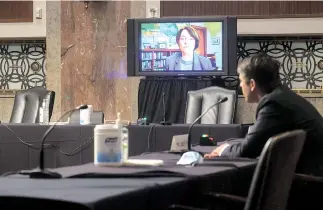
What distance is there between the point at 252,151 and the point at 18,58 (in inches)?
240

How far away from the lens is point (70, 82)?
8.12 m

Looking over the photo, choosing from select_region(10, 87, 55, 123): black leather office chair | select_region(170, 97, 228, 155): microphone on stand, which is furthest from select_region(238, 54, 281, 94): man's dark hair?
select_region(10, 87, 55, 123): black leather office chair

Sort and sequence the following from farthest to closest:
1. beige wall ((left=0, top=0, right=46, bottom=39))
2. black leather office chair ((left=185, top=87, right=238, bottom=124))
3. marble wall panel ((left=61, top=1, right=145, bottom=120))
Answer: beige wall ((left=0, top=0, right=46, bottom=39)) < marble wall panel ((left=61, top=1, right=145, bottom=120)) < black leather office chair ((left=185, top=87, right=238, bottom=124))

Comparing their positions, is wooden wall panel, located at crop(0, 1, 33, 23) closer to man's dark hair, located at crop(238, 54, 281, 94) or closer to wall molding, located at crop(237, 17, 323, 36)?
wall molding, located at crop(237, 17, 323, 36)

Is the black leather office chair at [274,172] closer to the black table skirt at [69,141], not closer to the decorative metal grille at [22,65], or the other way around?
the black table skirt at [69,141]

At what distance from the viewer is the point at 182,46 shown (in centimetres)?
741

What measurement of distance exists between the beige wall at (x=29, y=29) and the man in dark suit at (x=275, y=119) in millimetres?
5509

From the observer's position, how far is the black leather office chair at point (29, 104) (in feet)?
21.5

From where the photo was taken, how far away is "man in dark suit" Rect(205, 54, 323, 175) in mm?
2992

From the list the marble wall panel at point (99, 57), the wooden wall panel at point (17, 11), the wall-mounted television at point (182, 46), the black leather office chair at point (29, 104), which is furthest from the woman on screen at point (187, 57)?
the wooden wall panel at point (17, 11)

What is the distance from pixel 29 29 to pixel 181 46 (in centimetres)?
212

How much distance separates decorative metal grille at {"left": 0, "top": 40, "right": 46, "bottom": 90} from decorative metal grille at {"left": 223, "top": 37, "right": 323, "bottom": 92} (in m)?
2.57

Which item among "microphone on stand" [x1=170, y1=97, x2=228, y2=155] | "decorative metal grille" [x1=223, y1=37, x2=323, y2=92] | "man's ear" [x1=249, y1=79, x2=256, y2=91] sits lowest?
"microphone on stand" [x1=170, y1=97, x2=228, y2=155]

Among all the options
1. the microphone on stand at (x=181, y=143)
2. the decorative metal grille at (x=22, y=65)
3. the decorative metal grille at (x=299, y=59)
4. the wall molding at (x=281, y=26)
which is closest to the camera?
the microphone on stand at (x=181, y=143)
